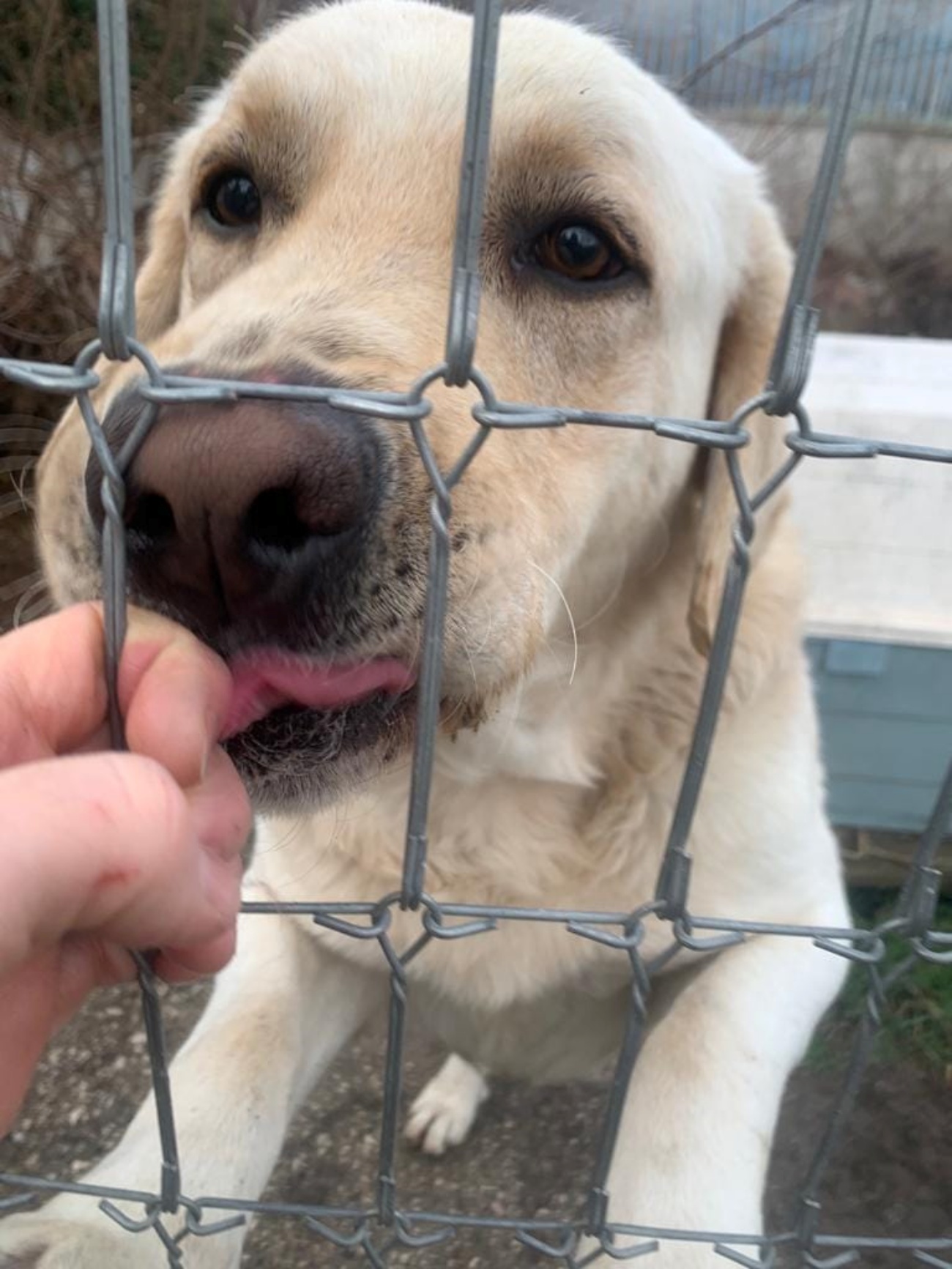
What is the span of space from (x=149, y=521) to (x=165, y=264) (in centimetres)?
120

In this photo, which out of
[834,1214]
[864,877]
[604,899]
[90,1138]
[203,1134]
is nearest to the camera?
[203,1134]

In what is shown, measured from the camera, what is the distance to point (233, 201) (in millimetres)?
1666

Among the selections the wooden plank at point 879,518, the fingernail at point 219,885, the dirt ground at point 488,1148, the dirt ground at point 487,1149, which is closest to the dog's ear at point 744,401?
the wooden plank at point 879,518

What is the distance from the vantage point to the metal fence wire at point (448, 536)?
726 millimetres

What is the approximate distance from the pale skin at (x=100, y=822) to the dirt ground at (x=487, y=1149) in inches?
60.9

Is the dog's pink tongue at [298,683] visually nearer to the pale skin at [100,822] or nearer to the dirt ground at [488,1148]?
the pale skin at [100,822]

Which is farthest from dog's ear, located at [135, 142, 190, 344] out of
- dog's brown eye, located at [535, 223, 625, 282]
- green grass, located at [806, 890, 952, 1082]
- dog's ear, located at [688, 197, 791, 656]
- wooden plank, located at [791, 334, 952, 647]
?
green grass, located at [806, 890, 952, 1082]

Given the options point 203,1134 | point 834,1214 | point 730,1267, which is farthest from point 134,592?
point 834,1214

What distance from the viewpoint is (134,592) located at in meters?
0.94

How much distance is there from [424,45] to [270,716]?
1040mm

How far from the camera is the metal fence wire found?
28.6 inches

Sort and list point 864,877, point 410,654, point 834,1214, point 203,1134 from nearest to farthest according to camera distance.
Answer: point 410,654 → point 203,1134 → point 834,1214 → point 864,877

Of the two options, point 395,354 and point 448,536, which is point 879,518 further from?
point 448,536

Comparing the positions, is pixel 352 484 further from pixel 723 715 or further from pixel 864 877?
pixel 864 877
